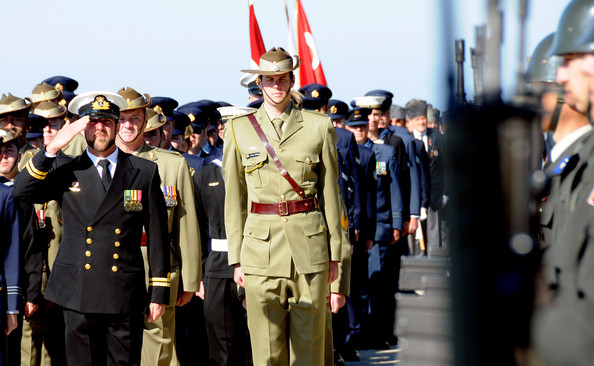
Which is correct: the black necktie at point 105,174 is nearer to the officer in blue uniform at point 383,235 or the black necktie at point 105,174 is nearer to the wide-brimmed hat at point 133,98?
the wide-brimmed hat at point 133,98

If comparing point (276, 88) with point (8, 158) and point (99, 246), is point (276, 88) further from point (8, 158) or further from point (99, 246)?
point (8, 158)

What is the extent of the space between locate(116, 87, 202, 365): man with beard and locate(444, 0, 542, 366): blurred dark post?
5893mm

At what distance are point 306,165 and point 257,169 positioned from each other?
0.33 meters

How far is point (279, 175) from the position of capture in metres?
6.44

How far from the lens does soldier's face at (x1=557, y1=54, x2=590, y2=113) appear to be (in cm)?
235

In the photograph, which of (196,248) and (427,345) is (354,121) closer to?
(196,248)

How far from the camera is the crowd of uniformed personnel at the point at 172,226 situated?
225 centimetres

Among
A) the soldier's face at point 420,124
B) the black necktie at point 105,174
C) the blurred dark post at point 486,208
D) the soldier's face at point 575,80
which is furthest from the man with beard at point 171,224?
the soldier's face at point 420,124

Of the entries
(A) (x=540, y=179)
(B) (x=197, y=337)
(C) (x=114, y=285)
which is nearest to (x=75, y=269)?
(C) (x=114, y=285)

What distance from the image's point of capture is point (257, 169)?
21.3 ft

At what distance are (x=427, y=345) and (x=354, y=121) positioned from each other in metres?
9.68

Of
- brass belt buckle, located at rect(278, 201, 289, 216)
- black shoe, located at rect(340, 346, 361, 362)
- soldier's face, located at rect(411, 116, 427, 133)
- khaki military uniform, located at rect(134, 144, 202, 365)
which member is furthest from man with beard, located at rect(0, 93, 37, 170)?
soldier's face, located at rect(411, 116, 427, 133)

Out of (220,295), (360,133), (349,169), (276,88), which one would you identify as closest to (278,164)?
(276,88)

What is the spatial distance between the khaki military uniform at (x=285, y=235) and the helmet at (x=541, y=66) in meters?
4.07
